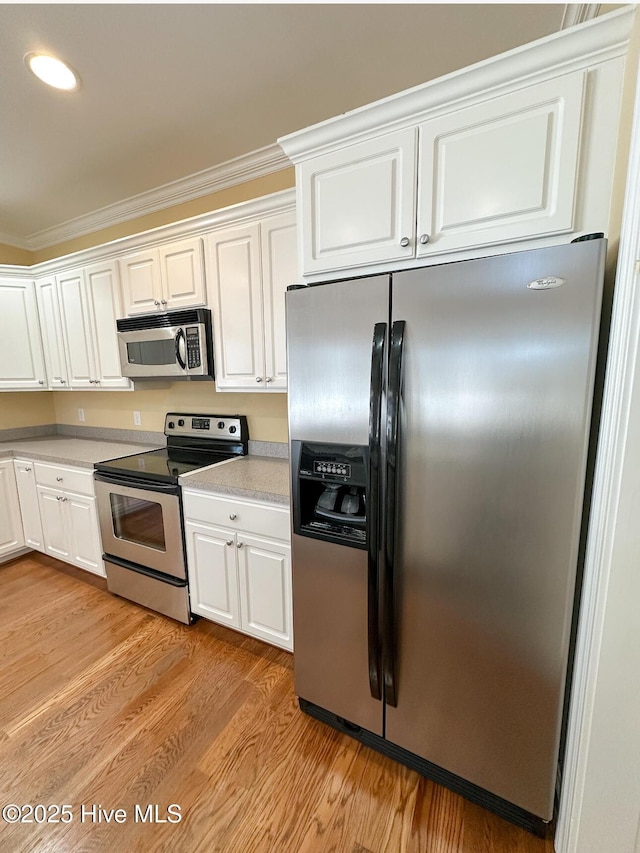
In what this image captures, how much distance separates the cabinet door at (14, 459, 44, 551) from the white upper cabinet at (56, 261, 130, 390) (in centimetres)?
74

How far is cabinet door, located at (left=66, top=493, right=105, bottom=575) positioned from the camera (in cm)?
246

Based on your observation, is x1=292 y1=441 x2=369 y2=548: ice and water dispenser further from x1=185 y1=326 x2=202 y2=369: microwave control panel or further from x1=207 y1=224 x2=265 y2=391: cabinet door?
x1=185 y1=326 x2=202 y2=369: microwave control panel

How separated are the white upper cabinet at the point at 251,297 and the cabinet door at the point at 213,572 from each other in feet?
2.70

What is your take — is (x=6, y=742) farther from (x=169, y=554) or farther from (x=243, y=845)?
(x=243, y=845)

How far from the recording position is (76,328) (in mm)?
2797

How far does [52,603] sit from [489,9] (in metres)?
3.73

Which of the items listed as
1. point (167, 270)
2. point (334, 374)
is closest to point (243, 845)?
point (334, 374)

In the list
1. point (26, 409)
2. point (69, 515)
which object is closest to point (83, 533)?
point (69, 515)

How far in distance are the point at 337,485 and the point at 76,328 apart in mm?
2578

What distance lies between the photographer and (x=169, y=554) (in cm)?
207

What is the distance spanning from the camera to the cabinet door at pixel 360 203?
120cm

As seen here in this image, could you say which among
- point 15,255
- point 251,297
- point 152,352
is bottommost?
point 152,352

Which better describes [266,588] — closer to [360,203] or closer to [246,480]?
[246,480]

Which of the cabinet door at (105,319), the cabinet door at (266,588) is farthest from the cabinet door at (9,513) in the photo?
the cabinet door at (266,588)
